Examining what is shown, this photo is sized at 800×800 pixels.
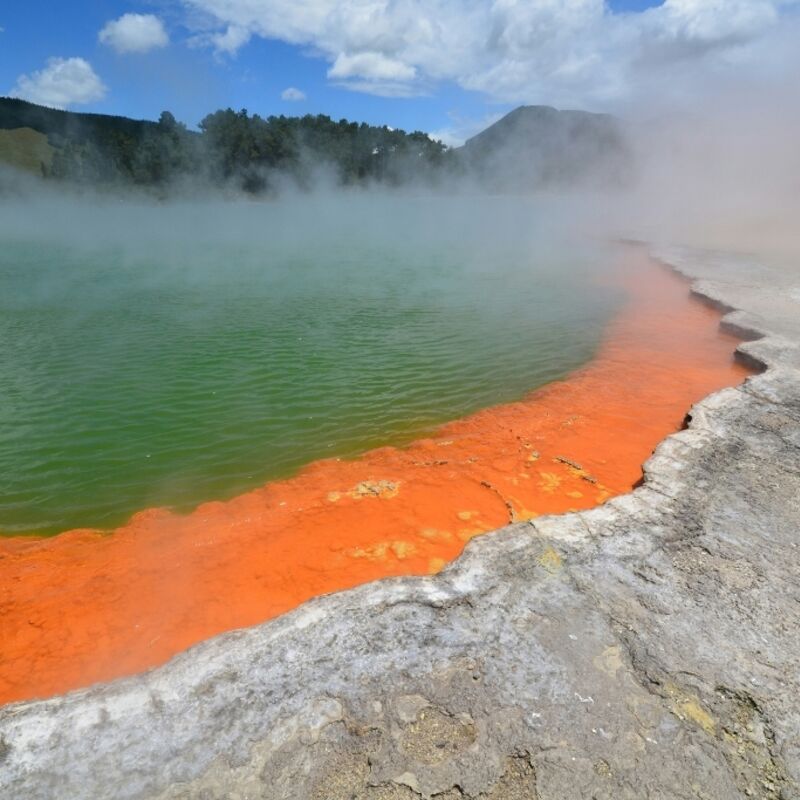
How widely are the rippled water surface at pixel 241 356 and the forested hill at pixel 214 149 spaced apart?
20.9 metres

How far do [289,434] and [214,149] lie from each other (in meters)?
37.3

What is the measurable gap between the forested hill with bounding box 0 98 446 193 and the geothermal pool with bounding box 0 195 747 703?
27.1 metres

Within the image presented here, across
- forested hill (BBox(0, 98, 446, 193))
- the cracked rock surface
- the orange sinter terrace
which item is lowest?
the orange sinter terrace

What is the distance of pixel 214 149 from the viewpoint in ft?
120

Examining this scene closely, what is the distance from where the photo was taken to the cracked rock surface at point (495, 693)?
1.78m

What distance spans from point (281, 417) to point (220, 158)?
36656 millimetres

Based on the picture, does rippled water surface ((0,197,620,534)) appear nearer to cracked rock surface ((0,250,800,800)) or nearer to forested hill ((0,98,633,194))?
cracked rock surface ((0,250,800,800))

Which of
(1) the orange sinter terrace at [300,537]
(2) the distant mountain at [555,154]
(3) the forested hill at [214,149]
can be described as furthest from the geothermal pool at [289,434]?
(2) the distant mountain at [555,154]

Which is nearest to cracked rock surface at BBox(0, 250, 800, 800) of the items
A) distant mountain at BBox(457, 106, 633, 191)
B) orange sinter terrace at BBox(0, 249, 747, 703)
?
orange sinter terrace at BBox(0, 249, 747, 703)

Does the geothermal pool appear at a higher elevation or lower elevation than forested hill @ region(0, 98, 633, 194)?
lower

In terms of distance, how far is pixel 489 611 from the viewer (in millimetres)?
2434

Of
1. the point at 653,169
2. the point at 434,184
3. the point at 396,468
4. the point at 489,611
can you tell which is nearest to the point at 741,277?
the point at 396,468

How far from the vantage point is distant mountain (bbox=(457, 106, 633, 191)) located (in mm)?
41969

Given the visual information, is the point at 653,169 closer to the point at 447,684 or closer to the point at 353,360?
the point at 353,360
